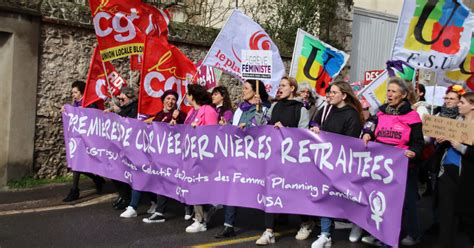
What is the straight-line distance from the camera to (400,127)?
224 inches

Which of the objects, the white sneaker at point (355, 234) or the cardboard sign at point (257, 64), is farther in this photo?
the cardboard sign at point (257, 64)

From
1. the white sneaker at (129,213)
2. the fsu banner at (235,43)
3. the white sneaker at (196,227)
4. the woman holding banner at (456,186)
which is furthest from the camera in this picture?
the fsu banner at (235,43)

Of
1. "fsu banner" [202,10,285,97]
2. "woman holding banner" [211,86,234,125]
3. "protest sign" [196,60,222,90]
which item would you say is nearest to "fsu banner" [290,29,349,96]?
"fsu banner" [202,10,285,97]

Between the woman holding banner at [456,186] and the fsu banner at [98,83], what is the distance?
193 inches

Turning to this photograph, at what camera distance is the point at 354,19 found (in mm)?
16203

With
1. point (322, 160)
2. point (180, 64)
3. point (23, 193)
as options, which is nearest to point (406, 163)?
point (322, 160)

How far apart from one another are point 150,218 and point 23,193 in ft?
9.14

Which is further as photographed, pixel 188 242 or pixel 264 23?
pixel 264 23

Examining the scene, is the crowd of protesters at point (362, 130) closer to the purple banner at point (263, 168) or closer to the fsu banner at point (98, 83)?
the purple banner at point (263, 168)

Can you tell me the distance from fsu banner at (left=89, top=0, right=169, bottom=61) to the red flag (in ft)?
1.35

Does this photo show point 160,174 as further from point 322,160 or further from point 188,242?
point 322,160

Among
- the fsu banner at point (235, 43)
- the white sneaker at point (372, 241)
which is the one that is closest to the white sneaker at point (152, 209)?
the fsu banner at point (235, 43)

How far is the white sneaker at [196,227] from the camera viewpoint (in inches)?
264

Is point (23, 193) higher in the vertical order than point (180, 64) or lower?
lower
